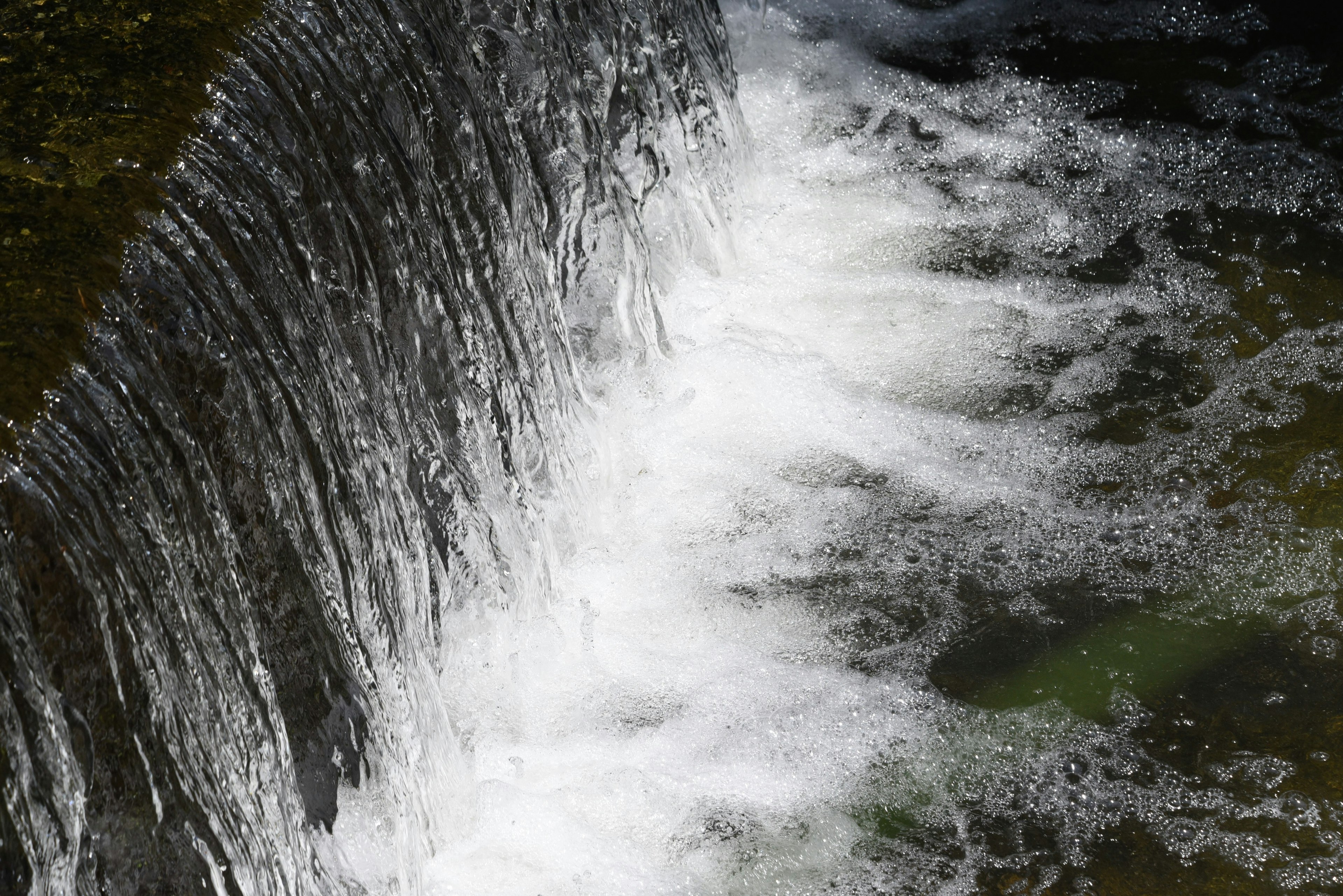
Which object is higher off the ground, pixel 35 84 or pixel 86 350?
pixel 35 84

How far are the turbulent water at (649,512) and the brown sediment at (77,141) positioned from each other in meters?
0.06

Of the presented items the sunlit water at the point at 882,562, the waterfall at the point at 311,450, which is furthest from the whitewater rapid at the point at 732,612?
the waterfall at the point at 311,450

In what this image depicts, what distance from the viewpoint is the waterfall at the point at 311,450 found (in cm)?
179

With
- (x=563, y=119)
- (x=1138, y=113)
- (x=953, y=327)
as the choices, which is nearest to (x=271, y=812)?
(x=563, y=119)

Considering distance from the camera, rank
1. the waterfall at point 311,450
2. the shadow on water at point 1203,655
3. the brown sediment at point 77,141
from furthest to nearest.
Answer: the shadow on water at point 1203,655, the brown sediment at point 77,141, the waterfall at point 311,450

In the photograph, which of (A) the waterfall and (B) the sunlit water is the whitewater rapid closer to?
(B) the sunlit water

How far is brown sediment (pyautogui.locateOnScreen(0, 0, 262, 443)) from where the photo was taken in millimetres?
1914

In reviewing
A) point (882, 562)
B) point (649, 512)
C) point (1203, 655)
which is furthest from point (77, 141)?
point (1203, 655)

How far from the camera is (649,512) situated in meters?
3.42

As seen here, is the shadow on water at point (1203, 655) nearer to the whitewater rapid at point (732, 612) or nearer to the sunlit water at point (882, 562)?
the sunlit water at point (882, 562)

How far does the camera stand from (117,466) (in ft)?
6.17

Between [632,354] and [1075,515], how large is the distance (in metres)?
1.35

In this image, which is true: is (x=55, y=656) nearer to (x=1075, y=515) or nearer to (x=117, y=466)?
(x=117, y=466)

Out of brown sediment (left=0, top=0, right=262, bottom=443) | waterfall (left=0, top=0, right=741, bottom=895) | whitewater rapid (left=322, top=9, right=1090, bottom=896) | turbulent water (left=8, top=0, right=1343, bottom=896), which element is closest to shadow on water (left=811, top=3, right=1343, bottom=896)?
turbulent water (left=8, top=0, right=1343, bottom=896)
